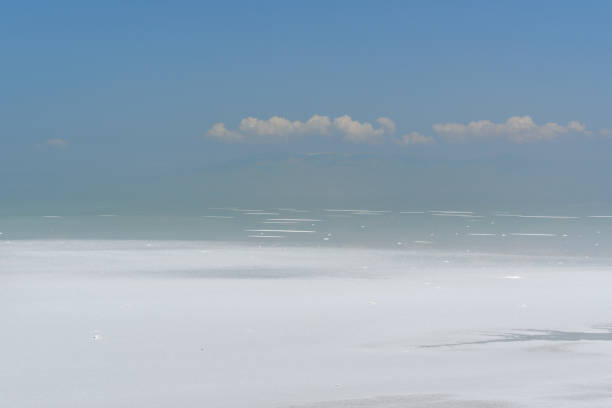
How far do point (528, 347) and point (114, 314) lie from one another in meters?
5.61

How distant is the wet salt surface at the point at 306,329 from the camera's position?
804 centimetres

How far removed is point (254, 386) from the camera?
8195 millimetres

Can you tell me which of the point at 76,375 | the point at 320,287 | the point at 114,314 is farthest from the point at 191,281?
the point at 76,375

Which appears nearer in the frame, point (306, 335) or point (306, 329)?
point (306, 335)

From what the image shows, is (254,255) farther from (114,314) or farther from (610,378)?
(610,378)

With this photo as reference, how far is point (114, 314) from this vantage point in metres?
12.3

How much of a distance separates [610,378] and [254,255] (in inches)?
557

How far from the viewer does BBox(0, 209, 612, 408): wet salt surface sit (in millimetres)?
8039

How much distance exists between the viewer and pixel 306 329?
442 inches

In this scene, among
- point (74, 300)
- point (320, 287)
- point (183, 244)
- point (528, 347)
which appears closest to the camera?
point (528, 347)

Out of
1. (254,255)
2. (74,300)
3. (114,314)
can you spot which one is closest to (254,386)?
(114,314)

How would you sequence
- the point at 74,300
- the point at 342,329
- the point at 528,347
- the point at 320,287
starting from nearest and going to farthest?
the point at 528,347, the point at 342,329, the point at 74,300, the point at 320,287

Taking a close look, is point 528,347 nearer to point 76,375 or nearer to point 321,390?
point 321,390

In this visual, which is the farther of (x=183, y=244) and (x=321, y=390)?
(x=183, y=244)
